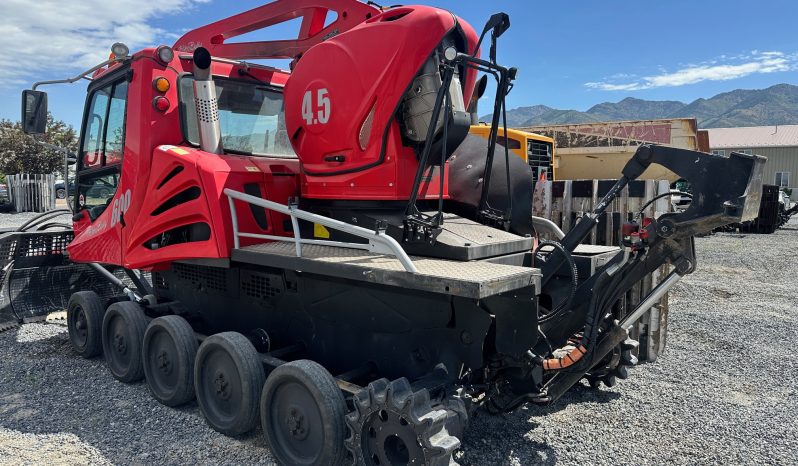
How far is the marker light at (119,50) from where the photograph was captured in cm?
463

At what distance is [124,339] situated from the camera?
489 cm

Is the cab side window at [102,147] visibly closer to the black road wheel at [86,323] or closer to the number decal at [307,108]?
the black road wheel at [86,323]

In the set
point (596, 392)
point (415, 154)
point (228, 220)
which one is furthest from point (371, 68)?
point (596, 392)

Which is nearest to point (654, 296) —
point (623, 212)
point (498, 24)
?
point (498, 24)

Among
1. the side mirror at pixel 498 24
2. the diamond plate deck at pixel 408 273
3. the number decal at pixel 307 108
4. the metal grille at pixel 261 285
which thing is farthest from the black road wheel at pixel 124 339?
the side mirror at pixel 498 24

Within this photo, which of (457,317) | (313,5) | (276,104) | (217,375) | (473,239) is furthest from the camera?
(276,104)

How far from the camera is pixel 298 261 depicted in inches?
138

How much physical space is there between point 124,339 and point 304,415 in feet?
7.57

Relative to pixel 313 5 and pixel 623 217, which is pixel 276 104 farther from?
pixel 623 217

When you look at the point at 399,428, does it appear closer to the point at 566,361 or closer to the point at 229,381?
the point at 566,361

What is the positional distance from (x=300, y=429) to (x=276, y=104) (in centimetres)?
301

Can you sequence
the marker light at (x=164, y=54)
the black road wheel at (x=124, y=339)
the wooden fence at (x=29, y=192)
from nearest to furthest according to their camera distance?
the marker light at (x=164, y=54)
the black road wheel at (x=124, y=339)
the wooden fence at (x=29, y=192)

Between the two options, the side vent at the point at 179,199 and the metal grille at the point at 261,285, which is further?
the side vent at the point at 179,199

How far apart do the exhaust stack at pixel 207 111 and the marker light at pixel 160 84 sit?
15.9 inches
